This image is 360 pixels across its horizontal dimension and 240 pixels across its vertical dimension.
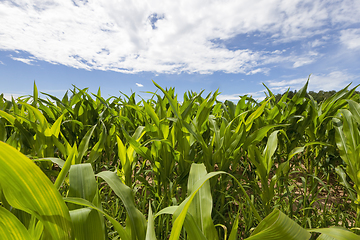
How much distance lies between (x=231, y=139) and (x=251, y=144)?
0.11m

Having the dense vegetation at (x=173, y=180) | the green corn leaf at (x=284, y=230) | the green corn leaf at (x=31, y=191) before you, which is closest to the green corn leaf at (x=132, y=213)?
the dense vegetation at (x=173, y=180)

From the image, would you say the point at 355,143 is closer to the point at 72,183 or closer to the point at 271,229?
the point at 271,229

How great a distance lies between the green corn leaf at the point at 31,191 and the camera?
0.96ft

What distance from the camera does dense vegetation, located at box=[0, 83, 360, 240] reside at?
1.07ft

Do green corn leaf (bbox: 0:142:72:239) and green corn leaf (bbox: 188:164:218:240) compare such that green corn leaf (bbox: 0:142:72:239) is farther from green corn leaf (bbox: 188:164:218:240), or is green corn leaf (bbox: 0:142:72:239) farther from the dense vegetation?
green corn leaf (bbox: 188:164:218:240)

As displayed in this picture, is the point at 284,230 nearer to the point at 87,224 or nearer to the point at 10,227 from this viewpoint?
the point at 87,224

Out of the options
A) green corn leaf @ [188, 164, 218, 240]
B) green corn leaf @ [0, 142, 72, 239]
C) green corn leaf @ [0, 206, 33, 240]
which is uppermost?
green corn leaf @ [0, 142, 72, 239]

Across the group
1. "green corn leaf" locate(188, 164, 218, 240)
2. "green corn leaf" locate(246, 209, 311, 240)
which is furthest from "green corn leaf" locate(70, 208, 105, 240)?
"green corn leaf" locate(246, 209, 311, 240)

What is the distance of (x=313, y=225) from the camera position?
91cm

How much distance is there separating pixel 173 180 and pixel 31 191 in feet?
2.68

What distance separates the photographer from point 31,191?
31cm

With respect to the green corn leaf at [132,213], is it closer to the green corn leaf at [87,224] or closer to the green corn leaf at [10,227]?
the green corn leaf at [87,224]

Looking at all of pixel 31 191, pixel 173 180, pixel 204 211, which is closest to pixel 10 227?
pixel 31 191

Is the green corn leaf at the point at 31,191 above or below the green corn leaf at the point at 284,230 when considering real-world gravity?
above
